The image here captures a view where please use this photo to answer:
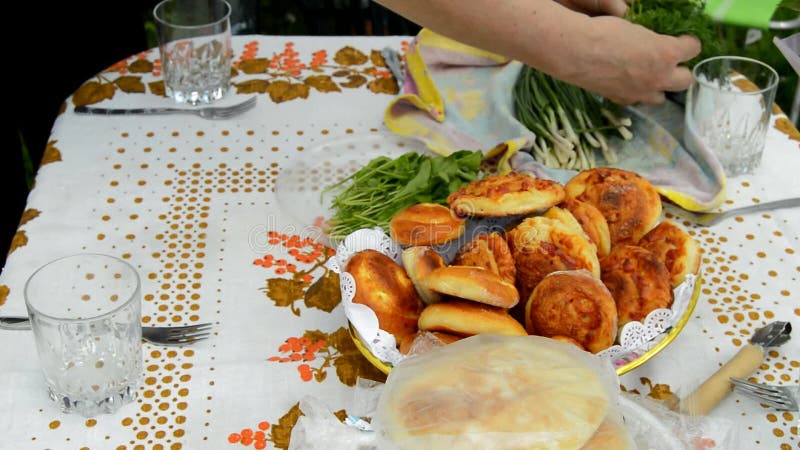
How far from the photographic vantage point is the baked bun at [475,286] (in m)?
1.10

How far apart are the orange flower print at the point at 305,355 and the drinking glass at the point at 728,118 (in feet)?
2.86

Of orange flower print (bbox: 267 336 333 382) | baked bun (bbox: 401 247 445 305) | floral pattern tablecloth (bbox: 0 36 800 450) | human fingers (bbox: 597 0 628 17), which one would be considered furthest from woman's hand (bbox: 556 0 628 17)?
orange flower print (bbox: 267 336 333 382)

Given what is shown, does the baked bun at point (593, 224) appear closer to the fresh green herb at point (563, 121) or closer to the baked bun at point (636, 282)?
the baked bun at point (636, 282)

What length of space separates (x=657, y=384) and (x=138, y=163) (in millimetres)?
1075

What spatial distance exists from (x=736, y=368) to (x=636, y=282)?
194 mm

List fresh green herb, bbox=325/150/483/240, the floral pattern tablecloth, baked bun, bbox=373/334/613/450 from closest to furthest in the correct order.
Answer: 1. baked bun, bbox=373/334/613/450
2. the floral pattern tablecloth
3. fresh green herb, bbox=325/150/483/240

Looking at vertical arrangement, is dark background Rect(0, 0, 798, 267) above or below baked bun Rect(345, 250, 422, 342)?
below

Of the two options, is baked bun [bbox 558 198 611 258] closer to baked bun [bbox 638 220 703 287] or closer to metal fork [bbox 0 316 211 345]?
baked bun [bbox 638 220 703 287]

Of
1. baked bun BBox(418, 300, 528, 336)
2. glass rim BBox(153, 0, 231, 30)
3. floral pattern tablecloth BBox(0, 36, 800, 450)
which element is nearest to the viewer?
baked bun BBox(418, 300, 528, 336)

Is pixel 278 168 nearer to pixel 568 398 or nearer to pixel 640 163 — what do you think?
pixel 640 163

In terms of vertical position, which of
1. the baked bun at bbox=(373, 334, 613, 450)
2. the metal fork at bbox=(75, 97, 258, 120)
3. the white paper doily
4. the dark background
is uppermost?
the baked bun at bbox=(373, 334, 613, 450)

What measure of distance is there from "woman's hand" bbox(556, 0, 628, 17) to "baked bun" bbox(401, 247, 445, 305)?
2.92 feet

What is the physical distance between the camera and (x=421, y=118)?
1872 mm

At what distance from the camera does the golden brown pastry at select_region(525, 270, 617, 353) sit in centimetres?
114
